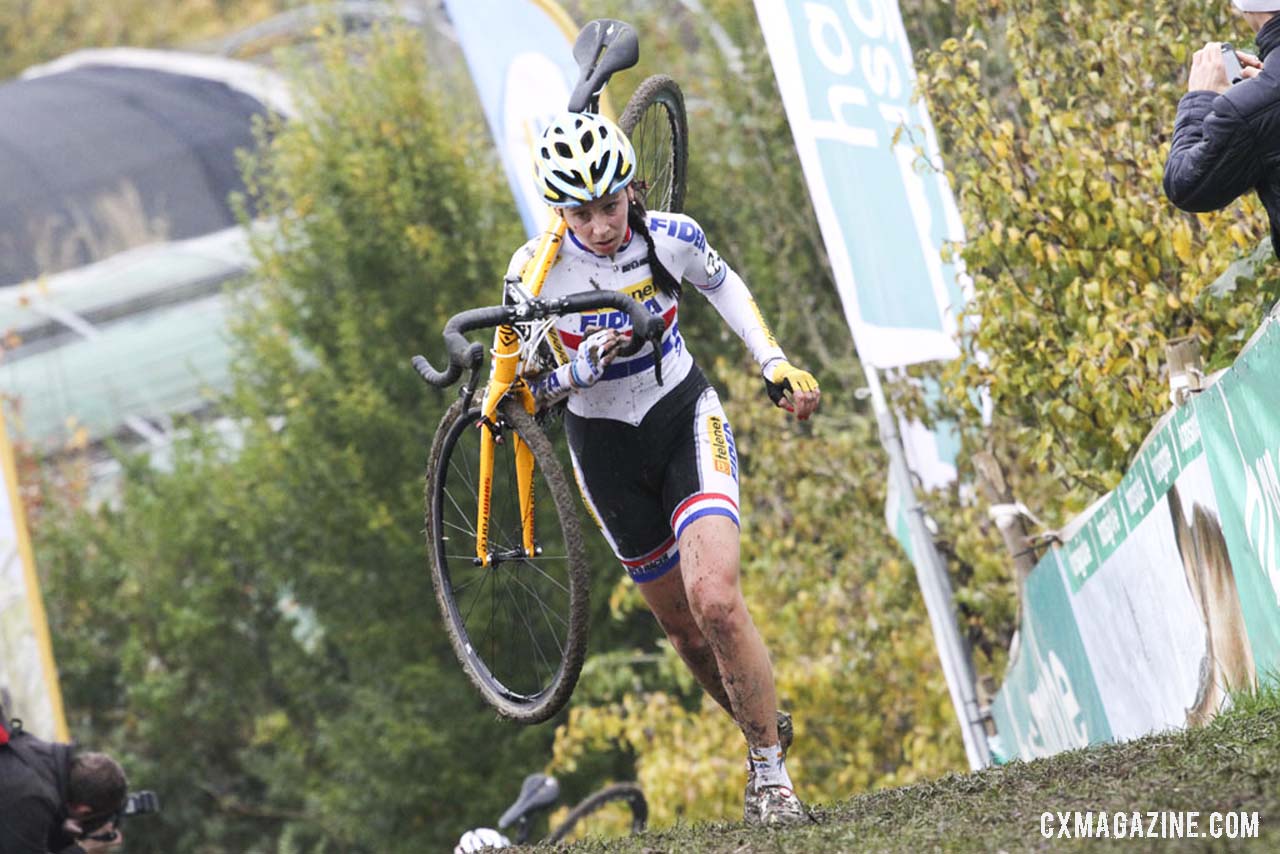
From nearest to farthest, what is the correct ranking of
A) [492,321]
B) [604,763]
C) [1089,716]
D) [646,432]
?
[492,321] → [646,432] → [1089,716] → [604,763]

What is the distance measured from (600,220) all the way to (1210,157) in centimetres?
198

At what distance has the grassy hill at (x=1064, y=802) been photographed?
4.84 metres

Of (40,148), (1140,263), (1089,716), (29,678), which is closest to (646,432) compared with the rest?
(1089,716)

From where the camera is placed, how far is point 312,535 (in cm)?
2634

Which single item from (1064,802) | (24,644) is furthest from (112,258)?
(1064,802)

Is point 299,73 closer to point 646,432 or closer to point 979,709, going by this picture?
point 979,709

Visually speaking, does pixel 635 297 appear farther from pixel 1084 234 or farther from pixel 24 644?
pixel 24 644

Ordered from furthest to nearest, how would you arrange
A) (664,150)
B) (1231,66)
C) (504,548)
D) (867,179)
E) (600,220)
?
(867,179) → (664,150) → (504,548) → (600,220) → (1231,66)

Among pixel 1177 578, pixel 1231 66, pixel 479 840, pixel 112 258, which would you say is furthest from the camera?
pixel 112 258

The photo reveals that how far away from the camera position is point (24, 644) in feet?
50.9

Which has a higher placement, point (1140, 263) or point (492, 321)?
point (492, 321)

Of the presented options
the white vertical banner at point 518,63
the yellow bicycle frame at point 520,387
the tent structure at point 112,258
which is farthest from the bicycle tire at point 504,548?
the tent structure at point 112,258

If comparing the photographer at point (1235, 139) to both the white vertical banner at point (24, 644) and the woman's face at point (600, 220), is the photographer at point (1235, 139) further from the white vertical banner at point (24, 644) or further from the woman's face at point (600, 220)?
the white vertical banner at point (24, 644)

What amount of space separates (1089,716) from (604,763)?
16.7 metres
